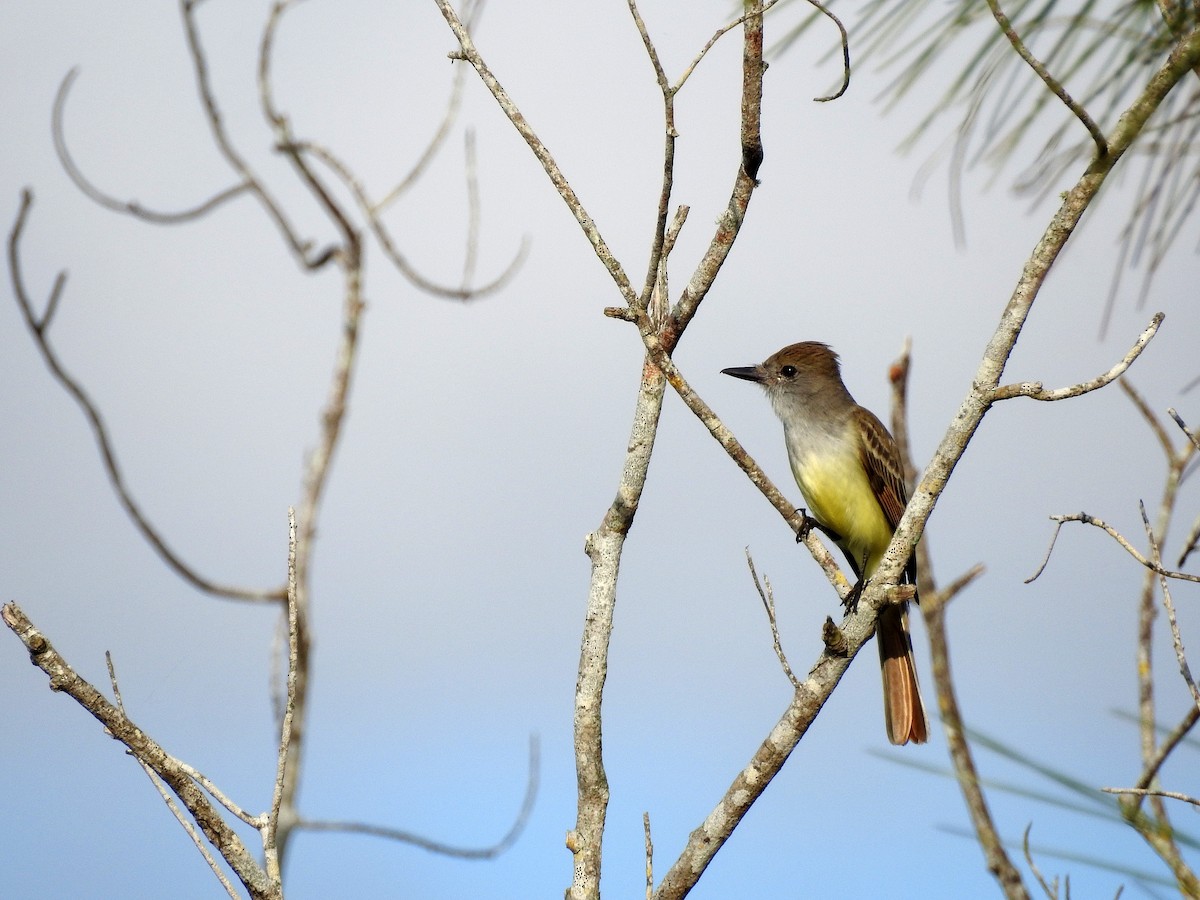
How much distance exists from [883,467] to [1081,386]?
8.69 feet

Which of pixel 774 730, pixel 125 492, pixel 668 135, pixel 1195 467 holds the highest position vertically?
pixel 125 492

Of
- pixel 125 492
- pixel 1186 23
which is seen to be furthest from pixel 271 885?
pixel 125 492

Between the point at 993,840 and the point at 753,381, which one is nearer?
the point at 993,840

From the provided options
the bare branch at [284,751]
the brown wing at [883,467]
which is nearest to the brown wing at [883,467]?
the brown wing at [883,467]

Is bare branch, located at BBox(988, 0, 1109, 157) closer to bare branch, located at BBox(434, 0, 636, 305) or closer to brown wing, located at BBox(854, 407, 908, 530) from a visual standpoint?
bare branch, located at BBox(434, 0, 636, 305)

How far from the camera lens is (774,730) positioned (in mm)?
2668

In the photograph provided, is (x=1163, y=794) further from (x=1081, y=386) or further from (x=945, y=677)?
(x=945, y=677)

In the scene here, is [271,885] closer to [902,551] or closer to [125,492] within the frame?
[902,551]

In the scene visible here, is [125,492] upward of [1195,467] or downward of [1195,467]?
upward

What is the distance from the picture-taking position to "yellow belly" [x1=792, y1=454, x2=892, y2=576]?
16.0 feet

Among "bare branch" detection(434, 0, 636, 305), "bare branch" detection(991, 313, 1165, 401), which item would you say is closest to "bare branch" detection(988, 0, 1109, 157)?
"bare branch" detection(991, 313, 1165, 401)

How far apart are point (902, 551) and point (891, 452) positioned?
2625 millimetres

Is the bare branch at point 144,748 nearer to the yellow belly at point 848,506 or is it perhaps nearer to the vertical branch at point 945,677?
the vertical branch at point 945,677

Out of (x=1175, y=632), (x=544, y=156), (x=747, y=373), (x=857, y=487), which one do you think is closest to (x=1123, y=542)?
(x=1175, y=632)
